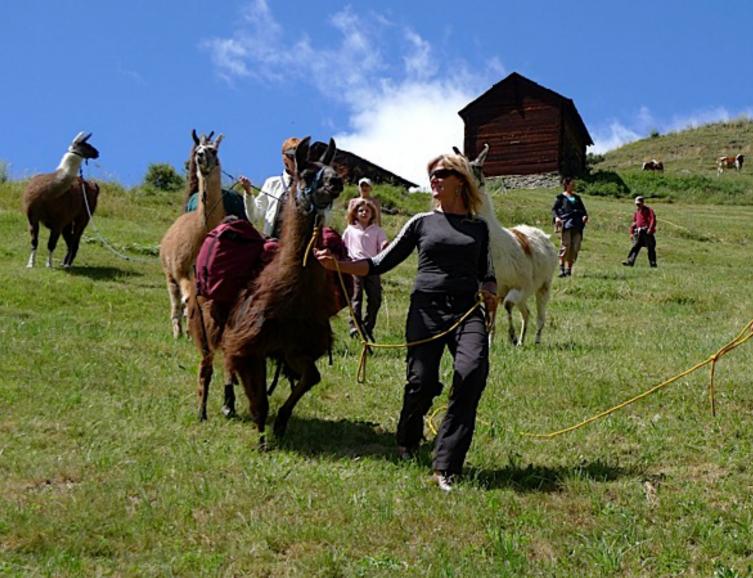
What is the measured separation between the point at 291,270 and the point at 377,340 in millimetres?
5330

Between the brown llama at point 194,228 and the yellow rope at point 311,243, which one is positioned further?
the brown llama at point 194,228

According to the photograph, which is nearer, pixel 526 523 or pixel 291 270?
pixel 526 523

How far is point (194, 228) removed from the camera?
30.4 feet

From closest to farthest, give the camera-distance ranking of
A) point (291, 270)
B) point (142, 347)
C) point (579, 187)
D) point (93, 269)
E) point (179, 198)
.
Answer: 1. point (291, 270)
2. point (142, 347)
3. point (93, 269)
4. point (179, 198)
5. point (579, 187)

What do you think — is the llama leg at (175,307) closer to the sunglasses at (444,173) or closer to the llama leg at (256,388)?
the llama leg at (256,388)

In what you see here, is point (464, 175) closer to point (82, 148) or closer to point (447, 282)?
point (447, 282)

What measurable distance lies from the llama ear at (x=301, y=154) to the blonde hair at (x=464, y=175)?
0.81m

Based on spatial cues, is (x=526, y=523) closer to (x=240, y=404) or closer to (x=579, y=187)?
(x=240, y=404)

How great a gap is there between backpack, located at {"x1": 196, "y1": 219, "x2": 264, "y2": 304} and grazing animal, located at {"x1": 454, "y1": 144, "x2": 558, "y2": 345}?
160 inches

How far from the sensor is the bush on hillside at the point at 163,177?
32.8 meters

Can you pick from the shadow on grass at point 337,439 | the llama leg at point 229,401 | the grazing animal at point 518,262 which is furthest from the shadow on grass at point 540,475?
the grazing animal at point 518,262

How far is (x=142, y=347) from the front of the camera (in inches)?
360

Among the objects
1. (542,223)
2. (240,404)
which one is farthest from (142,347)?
(542,223)

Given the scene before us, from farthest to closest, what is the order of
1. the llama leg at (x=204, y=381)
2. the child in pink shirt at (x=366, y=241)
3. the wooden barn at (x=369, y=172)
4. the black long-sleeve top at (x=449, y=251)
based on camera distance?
the wooden barn at (x=369, y=172), the child in pink shirt at (x=366, y=241), the llama leg at (x=204, y=381), the black long-sleeve top at (x=449, y=251)
